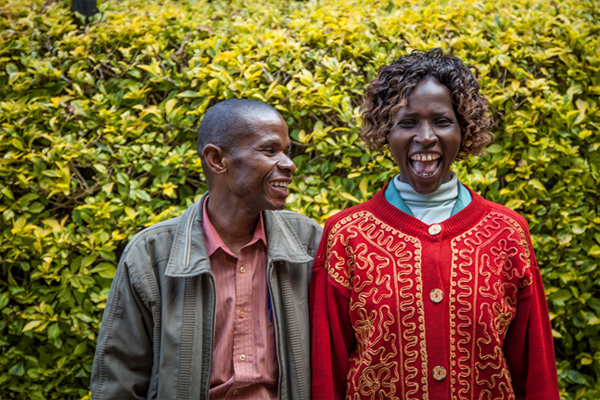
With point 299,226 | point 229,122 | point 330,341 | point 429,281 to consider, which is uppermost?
point 229,122

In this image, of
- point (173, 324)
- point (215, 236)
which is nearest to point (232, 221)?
point (215, 236)

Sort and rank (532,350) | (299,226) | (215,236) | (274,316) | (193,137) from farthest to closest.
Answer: (193,137)
(299,226)
(215,236)
(274,316)
(532,350)

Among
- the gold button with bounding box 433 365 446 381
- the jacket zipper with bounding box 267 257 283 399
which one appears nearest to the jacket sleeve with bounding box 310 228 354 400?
the jacket zipper with bounding box 267 257 283 399

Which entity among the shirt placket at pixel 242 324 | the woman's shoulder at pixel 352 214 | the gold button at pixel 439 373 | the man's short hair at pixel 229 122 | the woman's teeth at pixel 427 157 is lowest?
the gold button at pixel 439 373

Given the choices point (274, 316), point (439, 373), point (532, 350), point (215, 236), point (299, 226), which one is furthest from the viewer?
point (299, 226)

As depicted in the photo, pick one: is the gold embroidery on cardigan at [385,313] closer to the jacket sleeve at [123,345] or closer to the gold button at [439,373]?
the gold button at [439,373]

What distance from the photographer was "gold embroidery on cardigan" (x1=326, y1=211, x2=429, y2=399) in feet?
6.37

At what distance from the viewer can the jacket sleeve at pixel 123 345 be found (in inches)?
80.4

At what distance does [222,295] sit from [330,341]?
0.50 meters

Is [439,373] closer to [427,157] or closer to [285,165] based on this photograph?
[427,157]

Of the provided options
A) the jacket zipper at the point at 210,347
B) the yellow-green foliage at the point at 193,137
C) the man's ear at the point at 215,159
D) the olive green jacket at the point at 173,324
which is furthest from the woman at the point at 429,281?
the yellow-green foliage at the point at 193,137

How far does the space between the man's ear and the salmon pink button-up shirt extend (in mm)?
243

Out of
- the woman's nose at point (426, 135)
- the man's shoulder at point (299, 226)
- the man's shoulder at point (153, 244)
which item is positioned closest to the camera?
the woman's nose at point (426, 135)

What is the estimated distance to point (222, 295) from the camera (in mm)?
2113
